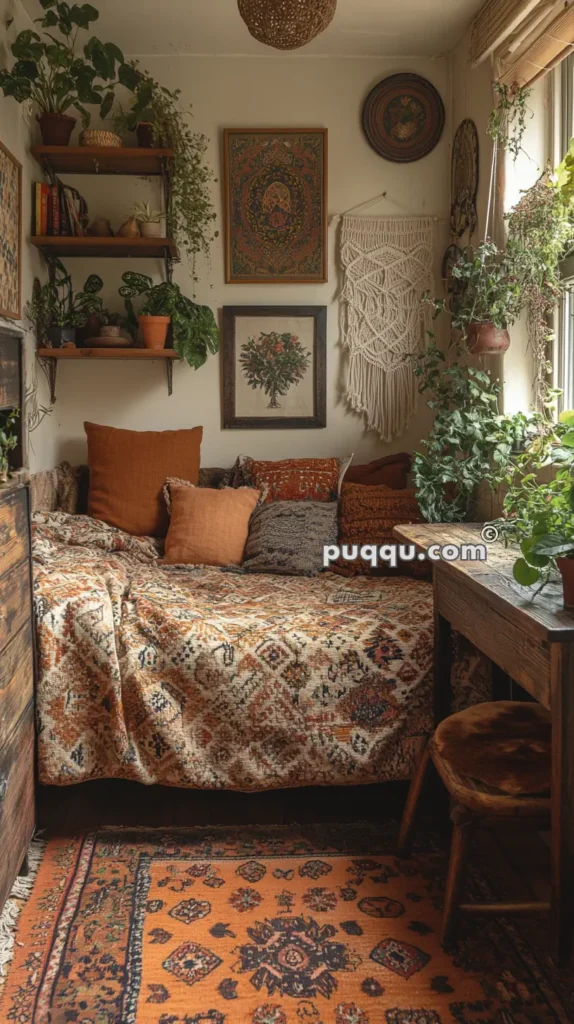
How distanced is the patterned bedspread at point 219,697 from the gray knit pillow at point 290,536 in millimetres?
650

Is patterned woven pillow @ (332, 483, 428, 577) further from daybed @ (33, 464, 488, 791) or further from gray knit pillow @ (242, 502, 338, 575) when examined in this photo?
daybed @ (33, 464, 488, 791)

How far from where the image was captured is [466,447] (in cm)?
284

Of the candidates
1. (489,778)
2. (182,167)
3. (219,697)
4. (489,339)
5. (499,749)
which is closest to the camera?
(489,778)

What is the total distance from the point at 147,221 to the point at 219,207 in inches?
14.4

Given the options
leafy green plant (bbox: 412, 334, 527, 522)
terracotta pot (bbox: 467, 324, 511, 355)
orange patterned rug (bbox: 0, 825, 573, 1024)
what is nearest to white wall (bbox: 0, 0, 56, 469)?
leafy green plant (bbox: 412, 334, 527, 522)

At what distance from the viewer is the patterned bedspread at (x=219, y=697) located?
2146 millimetres

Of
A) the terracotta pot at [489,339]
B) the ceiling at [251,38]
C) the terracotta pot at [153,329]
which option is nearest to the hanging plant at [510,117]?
the ceiling at [251,38]

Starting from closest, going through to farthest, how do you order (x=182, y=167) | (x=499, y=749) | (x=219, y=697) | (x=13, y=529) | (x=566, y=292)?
(x=499, y=749), (x=13, y=529), (x=219, y=697), (x=566, y=292), (x=182, y=167)

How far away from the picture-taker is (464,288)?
3.27 meters

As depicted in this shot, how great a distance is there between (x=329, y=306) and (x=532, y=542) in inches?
90.1

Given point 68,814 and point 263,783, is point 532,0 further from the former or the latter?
point 68,814

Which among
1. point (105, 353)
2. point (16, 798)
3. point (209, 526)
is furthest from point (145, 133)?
point (16, 798)

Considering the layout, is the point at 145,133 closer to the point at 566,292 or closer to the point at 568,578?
the point at 566,292

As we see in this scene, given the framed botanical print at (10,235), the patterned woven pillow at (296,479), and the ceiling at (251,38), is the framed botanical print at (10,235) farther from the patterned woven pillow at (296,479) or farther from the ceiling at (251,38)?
the patterned woven pillow at (296,479)
